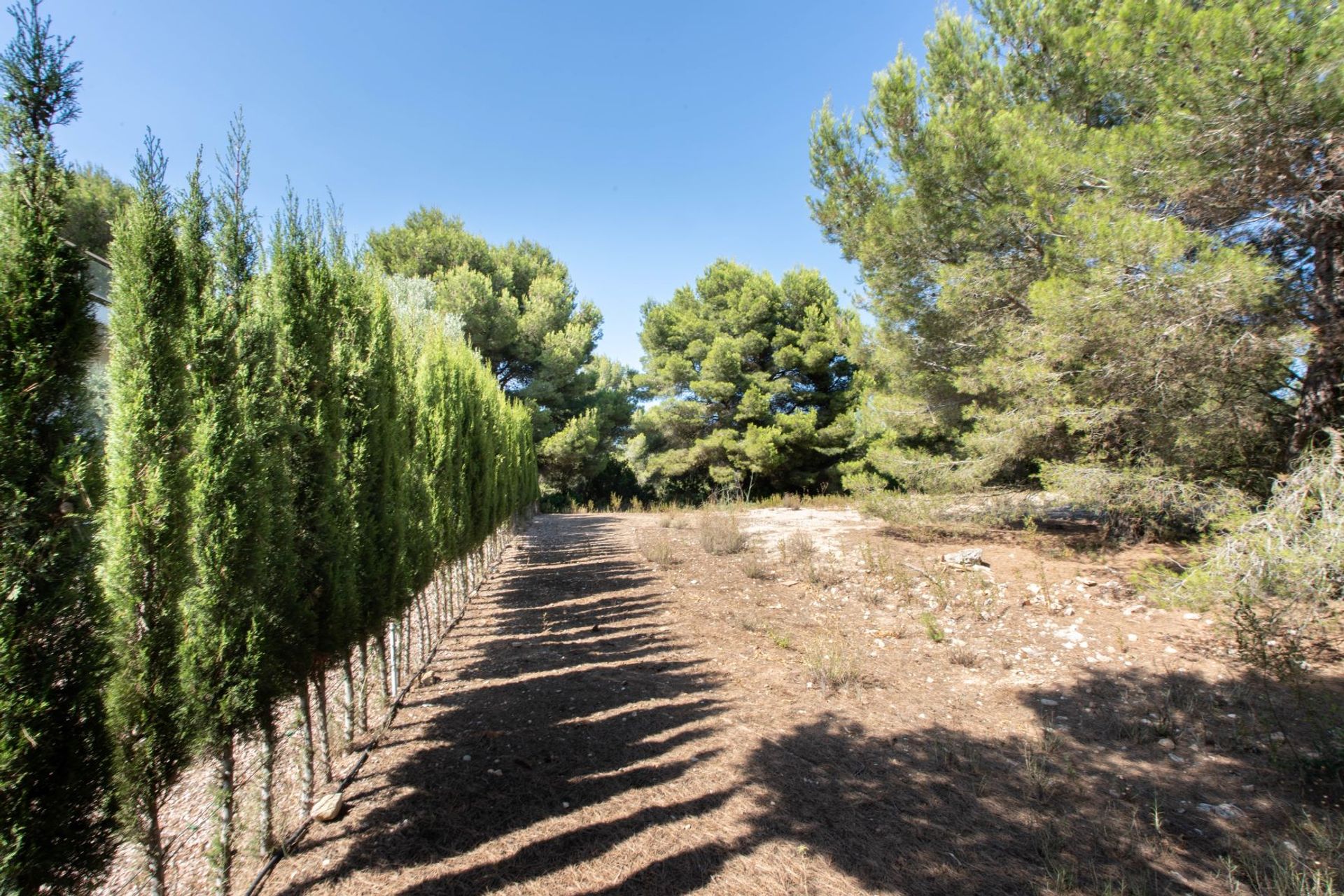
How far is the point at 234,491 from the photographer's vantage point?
2.06 m

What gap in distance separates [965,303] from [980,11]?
387 centimetres

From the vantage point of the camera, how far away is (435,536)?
4.83 meters

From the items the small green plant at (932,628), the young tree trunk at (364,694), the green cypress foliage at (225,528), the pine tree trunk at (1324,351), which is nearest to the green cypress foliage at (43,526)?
the green cypress foliage at (225,528)

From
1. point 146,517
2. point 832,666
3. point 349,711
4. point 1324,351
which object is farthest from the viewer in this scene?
point 1324,351

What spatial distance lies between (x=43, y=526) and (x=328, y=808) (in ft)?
6.23

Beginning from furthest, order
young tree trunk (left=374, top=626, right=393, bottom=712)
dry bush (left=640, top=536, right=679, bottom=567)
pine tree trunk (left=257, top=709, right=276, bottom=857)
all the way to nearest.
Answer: dry bush (left=640, top=536, right=679, bottom=567)
young tree trunk (left=374, top=626, right=393, bottom=712)
pine tree trunk (left=257, top=709, right=276, bottom=857)

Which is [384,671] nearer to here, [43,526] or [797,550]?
[43,526]

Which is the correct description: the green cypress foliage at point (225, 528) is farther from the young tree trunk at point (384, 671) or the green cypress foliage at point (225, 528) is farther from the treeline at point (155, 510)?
the young tree trunk at point (384, 671)

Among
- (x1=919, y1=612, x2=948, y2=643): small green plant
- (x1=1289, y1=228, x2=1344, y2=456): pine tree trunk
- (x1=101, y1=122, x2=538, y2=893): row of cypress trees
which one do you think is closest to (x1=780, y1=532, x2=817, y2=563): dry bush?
(x1=919, y1=612, x2=948, y2=643): small green plant

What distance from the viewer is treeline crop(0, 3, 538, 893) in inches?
57.3

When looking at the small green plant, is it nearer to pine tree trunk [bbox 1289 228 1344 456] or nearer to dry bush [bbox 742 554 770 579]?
dry bush [bbox 742 554 770 579]

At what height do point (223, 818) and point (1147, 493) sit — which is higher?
point (1147, 493)

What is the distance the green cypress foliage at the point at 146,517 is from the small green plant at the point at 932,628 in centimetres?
545

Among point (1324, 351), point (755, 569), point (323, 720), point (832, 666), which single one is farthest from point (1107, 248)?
point (323, 720)
